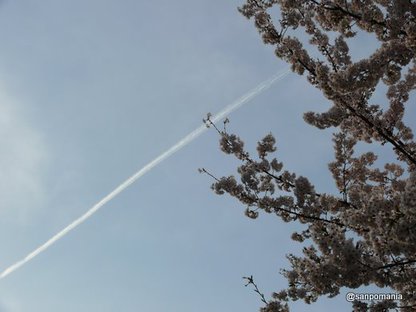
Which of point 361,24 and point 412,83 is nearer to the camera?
point 361,24

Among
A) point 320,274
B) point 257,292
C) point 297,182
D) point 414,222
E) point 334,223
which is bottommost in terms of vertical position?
point 414,222

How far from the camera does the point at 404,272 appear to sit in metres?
6.61

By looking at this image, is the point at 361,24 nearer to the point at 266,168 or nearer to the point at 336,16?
the point at 336,16

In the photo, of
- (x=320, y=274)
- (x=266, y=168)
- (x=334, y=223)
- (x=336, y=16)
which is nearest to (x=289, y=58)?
(x=336, y=16)

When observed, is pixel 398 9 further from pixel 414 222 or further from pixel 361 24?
pixel 414 222

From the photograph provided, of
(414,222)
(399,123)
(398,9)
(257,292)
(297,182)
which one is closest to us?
(414,222)

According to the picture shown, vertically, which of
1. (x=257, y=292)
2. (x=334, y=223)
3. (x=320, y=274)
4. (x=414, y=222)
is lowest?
(x=414, y=222)

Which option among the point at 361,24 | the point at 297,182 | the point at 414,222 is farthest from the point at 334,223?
the point at 361,24

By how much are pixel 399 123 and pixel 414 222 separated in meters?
4.84

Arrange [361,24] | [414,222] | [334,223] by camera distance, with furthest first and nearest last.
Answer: [334,223]
[361,24]
[414,222]

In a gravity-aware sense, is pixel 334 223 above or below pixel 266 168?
below

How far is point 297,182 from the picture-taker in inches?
320

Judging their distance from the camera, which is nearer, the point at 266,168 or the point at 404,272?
the point at 404,272

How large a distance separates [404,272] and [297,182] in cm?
248
